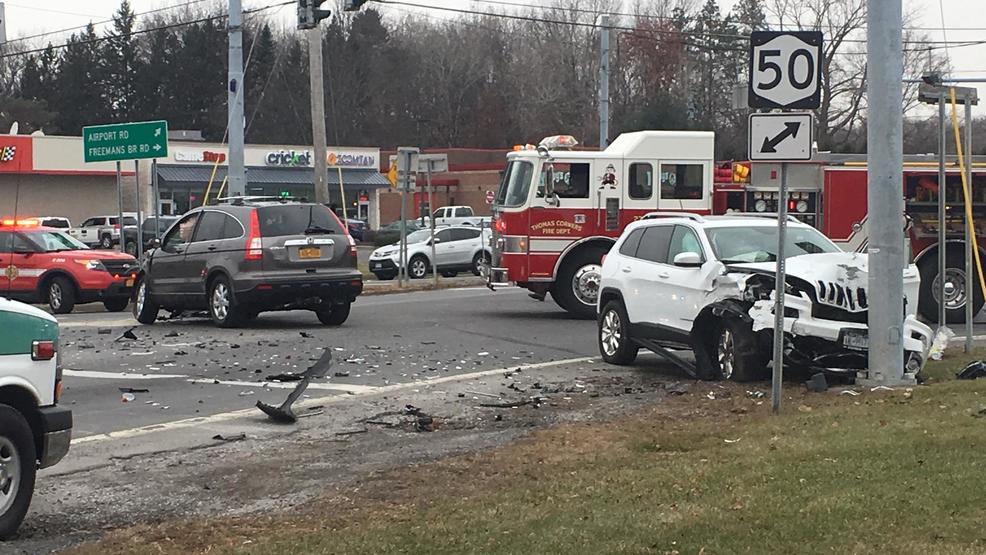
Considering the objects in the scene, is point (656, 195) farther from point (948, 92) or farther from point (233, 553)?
point (233, 553)

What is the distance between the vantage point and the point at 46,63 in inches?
3278

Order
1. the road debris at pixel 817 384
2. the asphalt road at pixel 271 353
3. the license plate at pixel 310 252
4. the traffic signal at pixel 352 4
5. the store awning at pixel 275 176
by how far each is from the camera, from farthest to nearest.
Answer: the store awning at pixel 275 176 → the traffic signal at pixel 352 4 → the license plate at pixel 310 252 → the asphalt road at pixel 271 353 → the road debris at pixel 817 384

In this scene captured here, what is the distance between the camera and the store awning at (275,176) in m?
64.5

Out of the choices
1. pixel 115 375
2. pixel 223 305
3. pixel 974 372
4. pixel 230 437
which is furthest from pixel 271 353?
pixel 974 372

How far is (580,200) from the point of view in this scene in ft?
68.0

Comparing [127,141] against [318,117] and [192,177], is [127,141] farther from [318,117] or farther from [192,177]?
[192,177]

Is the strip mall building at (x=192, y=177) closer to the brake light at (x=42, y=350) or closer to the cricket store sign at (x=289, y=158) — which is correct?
the cricket store sign at (x=289, y=158)

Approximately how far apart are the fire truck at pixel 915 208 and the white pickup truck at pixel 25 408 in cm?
1342

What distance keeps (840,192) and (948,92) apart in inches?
225

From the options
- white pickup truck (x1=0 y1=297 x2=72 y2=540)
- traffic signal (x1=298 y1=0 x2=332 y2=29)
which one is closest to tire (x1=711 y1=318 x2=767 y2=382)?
white pickup truck (x1=0 y1=297 x2=72 y2=540)

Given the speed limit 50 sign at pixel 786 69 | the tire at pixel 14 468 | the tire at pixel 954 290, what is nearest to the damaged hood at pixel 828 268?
the speed limit 50 sign at pixel 786 69

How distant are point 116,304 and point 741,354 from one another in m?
14.6

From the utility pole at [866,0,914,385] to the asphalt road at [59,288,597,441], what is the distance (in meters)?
4.50

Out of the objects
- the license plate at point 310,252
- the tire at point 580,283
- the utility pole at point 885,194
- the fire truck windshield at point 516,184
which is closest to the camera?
the utility pole at point 885,194
